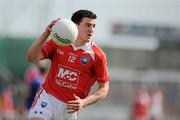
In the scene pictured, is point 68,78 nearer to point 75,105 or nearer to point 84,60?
point 84,60

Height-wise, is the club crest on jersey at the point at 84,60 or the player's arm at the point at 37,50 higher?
the player's arm at the point at 37,50

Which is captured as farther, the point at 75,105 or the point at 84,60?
the point at 84,60

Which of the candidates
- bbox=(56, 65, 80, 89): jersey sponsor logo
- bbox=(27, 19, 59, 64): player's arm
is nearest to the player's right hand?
bbox=(27, 19, 59, 64): player's arm

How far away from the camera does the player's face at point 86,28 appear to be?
10.6m

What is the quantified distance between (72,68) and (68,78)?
0.14m

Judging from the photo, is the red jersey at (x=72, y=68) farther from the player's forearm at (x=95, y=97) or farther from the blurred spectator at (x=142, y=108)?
the blurred spectator at (x=142, y=108)

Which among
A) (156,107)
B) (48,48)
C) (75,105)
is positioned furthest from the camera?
(156,107)

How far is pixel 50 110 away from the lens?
10.8 meters

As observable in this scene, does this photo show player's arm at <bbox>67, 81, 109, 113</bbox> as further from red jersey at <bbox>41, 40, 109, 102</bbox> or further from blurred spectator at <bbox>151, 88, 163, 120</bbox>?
blurred spectator at <bbox>151, 88, 163, 120</bbox>

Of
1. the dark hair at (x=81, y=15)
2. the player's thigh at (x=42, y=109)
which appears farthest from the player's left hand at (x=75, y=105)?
the dark hair at (x=81, y=15)

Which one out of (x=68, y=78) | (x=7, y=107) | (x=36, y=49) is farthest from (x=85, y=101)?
(x=7, y=107)

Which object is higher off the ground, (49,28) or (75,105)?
(49,28)

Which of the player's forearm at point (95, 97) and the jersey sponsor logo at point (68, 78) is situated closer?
the player's forearm at point (95, 97)

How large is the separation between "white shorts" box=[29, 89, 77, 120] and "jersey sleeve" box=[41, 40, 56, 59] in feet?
1.78
